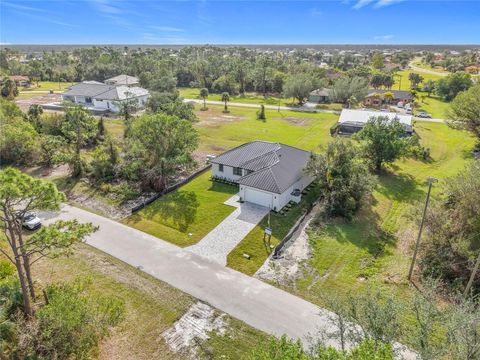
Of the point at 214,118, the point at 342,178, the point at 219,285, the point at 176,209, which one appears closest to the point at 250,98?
the point at 214,118

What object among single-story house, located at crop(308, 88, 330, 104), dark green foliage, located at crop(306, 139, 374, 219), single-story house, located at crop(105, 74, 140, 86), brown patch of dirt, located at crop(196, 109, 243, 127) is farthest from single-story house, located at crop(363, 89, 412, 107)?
single-story house, located at crop(105, 74, 140, 86)

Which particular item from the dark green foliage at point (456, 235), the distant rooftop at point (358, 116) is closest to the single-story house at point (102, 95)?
the distant rooftop at point (358, 116)

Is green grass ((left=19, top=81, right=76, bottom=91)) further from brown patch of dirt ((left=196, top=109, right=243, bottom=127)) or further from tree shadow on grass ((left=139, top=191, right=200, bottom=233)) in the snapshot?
tree shadow on grass ((left=139, top=191, right=200, bottom=233))

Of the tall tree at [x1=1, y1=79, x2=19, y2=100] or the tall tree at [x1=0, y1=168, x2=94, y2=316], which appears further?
the tall tree at [x1=1, y1=79, x2=19, y2=100]

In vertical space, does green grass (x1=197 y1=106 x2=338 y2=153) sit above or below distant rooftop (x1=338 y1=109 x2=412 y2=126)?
below

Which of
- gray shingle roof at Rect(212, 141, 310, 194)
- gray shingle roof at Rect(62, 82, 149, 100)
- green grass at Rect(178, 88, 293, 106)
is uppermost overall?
gray shingle roof at Rect(62, 82, 149, 100)

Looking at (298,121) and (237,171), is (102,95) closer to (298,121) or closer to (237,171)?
(298,121)
